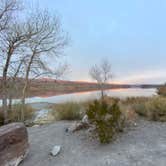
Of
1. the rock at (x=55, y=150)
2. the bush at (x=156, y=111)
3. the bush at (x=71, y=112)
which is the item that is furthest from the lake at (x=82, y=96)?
the rock at (x=55, y=150)

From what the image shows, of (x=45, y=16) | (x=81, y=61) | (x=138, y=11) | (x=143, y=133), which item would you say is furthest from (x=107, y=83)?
(x=143, y=133)

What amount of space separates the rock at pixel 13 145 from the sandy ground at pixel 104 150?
255 millimetres

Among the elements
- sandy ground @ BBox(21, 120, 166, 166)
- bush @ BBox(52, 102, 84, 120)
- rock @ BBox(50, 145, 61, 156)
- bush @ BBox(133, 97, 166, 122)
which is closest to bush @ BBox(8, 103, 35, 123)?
bush @ BBox(52, 102, 84, 120)

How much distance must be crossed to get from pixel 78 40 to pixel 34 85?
334 cm

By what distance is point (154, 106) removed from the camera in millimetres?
6465

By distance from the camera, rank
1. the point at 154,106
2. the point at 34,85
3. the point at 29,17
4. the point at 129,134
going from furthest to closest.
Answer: the point at 34,85 < the point at 29,17 < the point at 154,106 < the point at 129,134

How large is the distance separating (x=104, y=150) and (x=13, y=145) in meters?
1.89

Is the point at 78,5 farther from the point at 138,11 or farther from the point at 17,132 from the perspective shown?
the point at 17,132

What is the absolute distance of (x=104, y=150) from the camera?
3.92m

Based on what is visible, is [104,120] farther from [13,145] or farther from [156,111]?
[156,111]

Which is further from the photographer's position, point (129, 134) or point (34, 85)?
point (34, 85)

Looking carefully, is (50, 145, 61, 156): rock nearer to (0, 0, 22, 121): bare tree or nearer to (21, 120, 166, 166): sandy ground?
(21, 120, 166, 166): sandy ground

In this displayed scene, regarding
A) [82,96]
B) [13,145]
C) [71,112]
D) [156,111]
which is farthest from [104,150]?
[82,96]

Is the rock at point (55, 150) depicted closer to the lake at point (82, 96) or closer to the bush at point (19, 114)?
the lake at point (82, 96)
